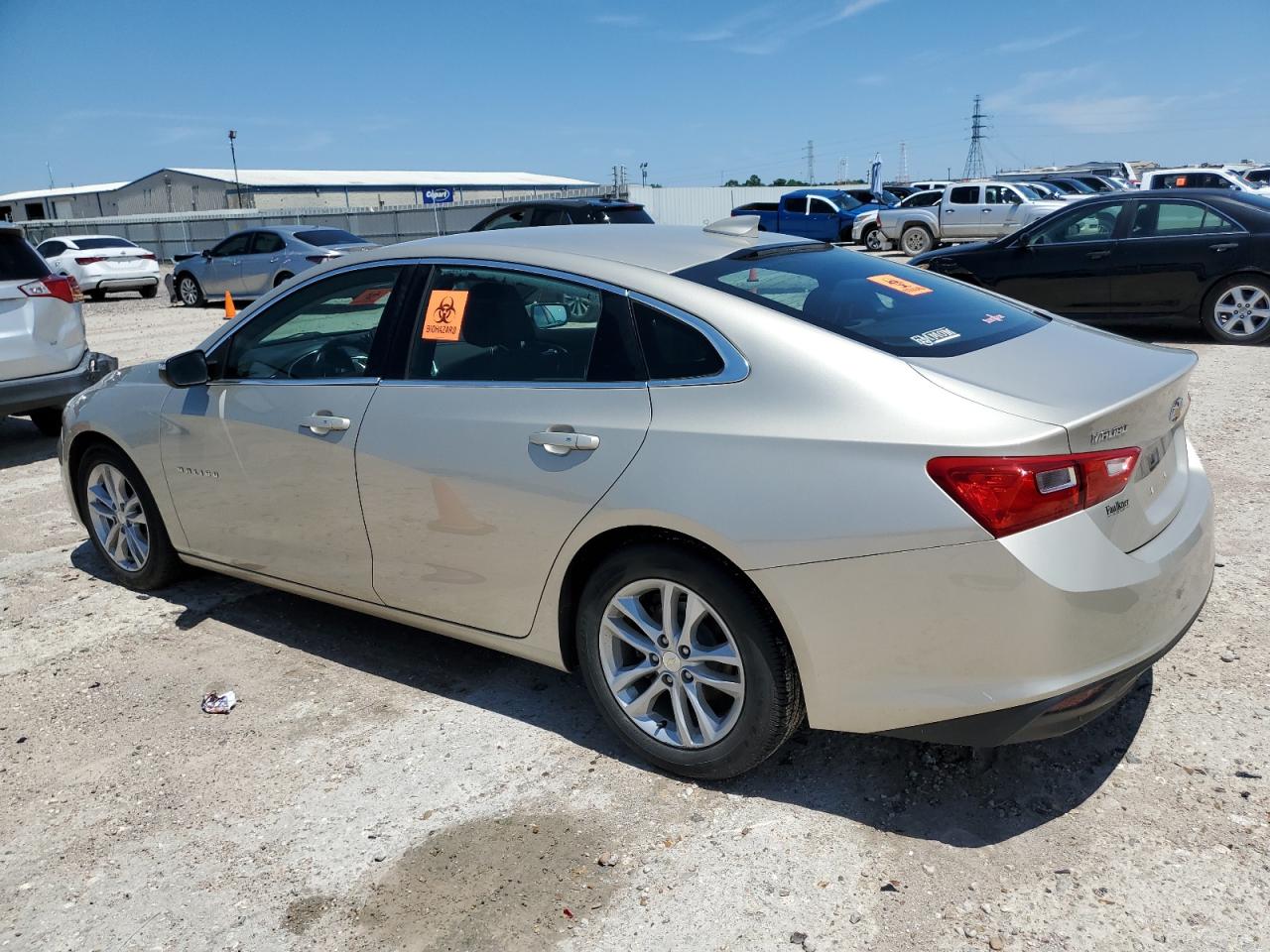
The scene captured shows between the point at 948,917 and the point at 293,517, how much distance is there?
2703 mm

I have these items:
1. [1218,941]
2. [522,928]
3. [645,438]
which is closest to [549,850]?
[522,928]

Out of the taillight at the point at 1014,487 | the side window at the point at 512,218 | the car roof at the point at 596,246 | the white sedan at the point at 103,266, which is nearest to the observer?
the taillight at the point at 1014,487

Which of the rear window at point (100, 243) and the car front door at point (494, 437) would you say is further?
the rear window at point (100, 243)

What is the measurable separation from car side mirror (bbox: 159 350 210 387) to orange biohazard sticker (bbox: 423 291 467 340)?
1.13 m

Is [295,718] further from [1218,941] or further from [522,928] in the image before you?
[1218,941]

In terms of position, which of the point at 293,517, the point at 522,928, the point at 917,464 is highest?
the point at 917,464

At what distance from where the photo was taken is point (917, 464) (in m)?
2.62

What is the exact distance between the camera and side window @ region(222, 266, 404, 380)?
12.9ft

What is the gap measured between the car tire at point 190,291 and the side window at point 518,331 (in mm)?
18153

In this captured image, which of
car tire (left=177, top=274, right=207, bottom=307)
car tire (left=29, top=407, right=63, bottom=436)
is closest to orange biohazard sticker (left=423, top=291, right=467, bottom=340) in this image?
car tire (left=29, top=407, right=63, bottom=436)

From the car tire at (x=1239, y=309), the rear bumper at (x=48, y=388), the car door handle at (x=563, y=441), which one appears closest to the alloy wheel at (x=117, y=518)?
the car door handle at (x=563, y=441)

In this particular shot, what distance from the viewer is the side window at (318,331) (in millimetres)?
3936

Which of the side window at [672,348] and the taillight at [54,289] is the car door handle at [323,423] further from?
the taillight at [54,289]

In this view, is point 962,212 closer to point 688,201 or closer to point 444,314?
point 688,201
